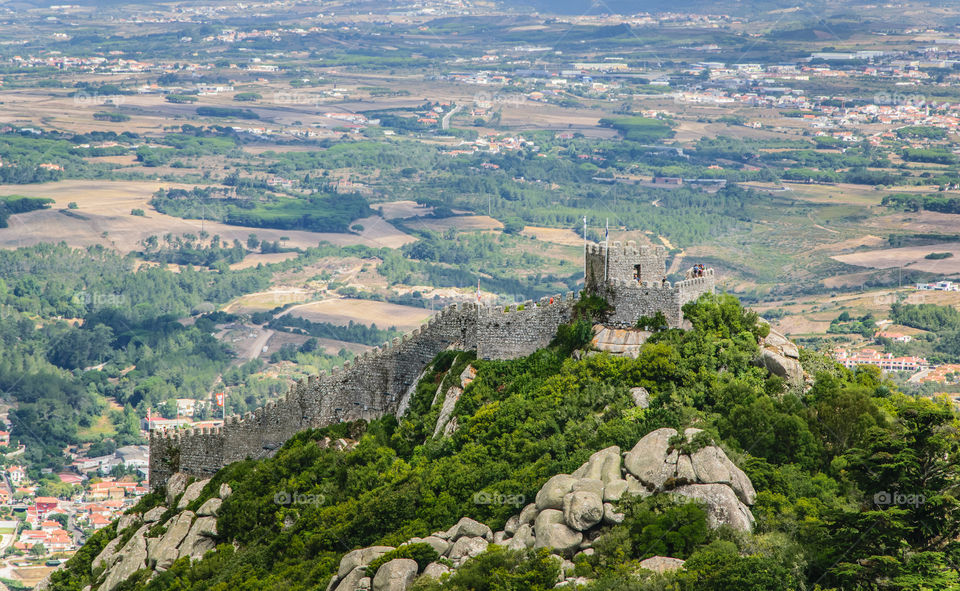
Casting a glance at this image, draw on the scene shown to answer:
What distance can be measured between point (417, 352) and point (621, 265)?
459 inches

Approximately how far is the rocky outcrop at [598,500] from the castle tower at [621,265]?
12.1m

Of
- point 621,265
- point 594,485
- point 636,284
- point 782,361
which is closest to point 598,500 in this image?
point 594,485

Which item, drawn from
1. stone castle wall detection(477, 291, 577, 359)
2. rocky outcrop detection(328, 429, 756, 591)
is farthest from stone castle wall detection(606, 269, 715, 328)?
rocky outcrop detection(328, 429, 756, 591)

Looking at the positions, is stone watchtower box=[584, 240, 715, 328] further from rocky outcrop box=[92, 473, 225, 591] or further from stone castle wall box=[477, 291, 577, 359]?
rocky outcrop box=[92, 473, 225, 591]

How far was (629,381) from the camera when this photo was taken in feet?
195

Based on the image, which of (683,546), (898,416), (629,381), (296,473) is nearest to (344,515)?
(296,473)

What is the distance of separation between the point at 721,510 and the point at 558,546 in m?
5.50

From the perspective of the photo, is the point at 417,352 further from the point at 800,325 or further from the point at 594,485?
the point at 800,325

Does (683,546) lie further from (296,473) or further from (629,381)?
(296,473)

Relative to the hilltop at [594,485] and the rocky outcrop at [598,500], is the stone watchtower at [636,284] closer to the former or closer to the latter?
the hilltop at [594,485]

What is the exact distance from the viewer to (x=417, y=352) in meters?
69.4

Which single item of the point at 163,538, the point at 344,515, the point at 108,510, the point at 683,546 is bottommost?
the point at 108,510

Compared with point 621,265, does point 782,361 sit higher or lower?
lower

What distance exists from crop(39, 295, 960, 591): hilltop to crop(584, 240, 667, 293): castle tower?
2.15m
